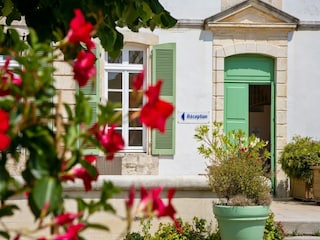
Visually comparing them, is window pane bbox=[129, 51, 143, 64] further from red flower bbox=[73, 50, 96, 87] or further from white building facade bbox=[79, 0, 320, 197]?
red flower bbox=[73, 50, 96, 87]

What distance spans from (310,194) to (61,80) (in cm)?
420

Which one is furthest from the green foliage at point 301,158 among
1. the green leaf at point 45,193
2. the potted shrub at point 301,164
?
the green leaf at point 45,193

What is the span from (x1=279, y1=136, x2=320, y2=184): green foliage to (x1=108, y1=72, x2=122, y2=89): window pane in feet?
9.54

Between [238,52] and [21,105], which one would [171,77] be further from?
[21,105]

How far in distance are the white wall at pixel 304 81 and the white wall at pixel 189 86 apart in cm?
138

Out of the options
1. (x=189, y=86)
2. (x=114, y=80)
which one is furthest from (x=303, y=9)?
(x=114, y=80)

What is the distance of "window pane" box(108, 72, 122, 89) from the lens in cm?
1052

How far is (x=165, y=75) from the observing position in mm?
10414

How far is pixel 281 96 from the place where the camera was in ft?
35.3

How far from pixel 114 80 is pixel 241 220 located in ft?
16.9

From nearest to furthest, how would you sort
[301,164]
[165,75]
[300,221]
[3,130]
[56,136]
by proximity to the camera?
1. [3,130]
2. [56,136]
3. [300,221]
4. [301,164]
5. [165,75]

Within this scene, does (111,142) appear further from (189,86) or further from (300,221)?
(189,86)

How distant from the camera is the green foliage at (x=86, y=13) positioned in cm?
260

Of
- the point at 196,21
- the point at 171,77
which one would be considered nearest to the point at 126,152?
the point at 171,77
